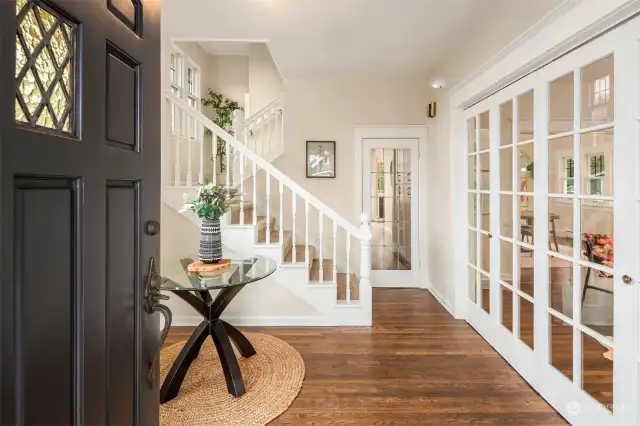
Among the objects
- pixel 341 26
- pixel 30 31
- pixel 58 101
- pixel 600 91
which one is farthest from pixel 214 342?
pixel 341 26

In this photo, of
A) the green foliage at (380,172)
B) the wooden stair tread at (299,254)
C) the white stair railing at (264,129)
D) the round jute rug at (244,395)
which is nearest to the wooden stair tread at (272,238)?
the wooden stair tread at (299,254)

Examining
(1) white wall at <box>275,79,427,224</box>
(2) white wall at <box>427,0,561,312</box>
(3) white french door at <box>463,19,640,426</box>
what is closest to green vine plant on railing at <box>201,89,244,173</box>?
(1) white wall at <box>275,79,427,224</box>

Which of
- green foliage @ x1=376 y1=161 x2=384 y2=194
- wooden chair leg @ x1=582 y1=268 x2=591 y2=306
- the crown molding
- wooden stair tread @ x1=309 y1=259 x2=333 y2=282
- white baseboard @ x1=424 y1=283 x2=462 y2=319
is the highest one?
the crown molding

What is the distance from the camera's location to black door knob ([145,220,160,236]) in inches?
39.2

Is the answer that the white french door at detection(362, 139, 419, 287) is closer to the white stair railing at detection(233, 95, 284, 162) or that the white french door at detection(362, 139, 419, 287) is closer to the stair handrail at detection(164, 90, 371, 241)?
the white stair railing at detection(233, 95, 284, 162)

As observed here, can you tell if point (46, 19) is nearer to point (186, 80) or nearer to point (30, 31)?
point (30, 31)

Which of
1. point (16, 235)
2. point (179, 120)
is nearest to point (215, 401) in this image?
point (16, 235)

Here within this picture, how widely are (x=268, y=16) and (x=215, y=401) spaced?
285 cm

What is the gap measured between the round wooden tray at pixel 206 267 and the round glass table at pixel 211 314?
3cm

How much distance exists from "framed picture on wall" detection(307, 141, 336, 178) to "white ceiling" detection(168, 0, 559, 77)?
3.19 feet

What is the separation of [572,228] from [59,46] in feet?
7.66

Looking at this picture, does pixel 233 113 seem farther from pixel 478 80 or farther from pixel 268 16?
pixel 478 80

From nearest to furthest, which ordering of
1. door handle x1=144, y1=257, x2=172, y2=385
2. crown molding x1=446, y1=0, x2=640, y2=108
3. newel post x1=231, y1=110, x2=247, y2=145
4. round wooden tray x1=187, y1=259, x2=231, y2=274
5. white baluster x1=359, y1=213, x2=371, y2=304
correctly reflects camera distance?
door handle x1=144, y1=257, x2=172, y2=385 < crown molding x1=446, y1=0, x2=640, y2=108 < round wooden tray x1=187, y1=259, x2=231, y2=274 < white baluster x1=359, y1=213, x2=371, y2=304 < newel post x1=231, y1=110, x2=247, y2=145

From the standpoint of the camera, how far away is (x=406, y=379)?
2.38 meters
